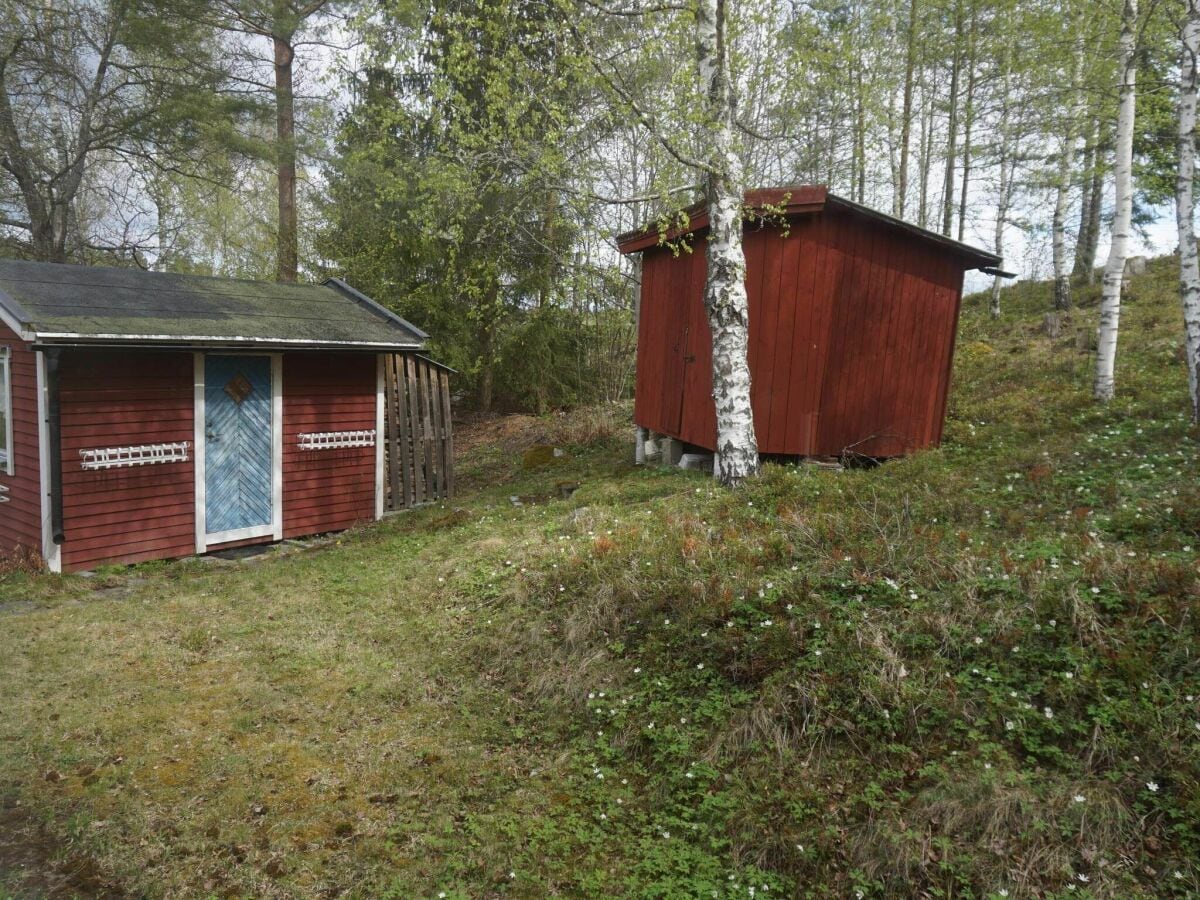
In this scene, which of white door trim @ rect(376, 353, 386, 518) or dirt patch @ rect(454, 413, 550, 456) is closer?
white door trim @ rect(376, 353, 386, 518)

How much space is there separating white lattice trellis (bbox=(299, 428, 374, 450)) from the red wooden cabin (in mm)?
4789

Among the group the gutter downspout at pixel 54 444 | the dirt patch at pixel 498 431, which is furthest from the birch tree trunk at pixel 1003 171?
the gutter downspout at pixel 54 444

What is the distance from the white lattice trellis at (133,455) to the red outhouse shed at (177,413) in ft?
0.05

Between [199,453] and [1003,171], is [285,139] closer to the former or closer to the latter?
[199,453]

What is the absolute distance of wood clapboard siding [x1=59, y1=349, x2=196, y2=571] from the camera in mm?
8094

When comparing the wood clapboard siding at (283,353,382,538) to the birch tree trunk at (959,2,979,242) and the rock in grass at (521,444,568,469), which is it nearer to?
the rock in grass at (521,444,568,469)

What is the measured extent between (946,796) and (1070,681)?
925 mm

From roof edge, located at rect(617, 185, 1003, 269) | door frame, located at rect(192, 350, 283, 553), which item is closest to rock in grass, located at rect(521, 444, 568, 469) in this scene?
door frame, located at rect(192, 350, 283, 553)

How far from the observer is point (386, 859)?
357 cm

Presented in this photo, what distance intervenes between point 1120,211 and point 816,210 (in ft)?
15.4

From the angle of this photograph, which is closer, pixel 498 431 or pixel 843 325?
pixel 843 325

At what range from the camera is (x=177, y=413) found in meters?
8.94

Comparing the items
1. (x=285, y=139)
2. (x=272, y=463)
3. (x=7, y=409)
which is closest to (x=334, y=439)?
(x=272, y=463)

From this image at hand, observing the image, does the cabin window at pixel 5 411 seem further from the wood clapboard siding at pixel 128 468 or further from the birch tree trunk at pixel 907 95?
the birch tree trunk at pixel 907 95
